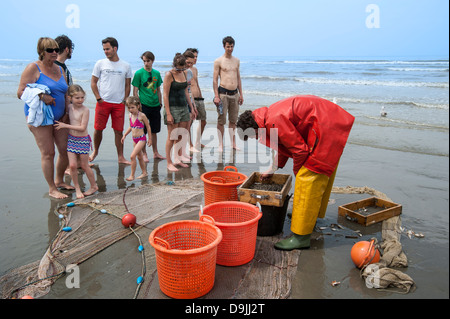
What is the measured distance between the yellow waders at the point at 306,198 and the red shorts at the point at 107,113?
13.3ft

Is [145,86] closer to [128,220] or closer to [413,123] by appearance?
[128,220]

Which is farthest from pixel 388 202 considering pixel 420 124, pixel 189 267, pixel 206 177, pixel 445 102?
pixel 445 102

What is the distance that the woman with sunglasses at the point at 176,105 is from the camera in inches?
247

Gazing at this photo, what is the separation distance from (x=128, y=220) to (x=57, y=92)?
2.22m

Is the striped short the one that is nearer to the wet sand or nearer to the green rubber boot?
the wet sand

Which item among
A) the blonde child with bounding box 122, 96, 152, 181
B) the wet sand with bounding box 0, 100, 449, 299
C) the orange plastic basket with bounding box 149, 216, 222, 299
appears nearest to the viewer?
Answer: the orange plastic basket with bounding box 149, 216, 222, 299

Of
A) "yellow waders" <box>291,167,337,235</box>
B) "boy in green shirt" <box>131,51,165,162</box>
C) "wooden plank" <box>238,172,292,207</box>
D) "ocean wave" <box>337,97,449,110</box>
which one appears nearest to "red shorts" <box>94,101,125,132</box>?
"boy in green shirt" <box>131,51,165,162</box>

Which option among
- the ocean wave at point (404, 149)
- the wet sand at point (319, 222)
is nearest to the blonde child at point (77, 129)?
the wet sand at point (319, 222)

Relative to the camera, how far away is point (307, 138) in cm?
365

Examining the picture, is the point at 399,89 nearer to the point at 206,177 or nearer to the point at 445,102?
the point at 445,102

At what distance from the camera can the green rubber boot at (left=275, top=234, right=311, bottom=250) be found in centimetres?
371

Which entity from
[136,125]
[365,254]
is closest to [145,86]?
[136,125]

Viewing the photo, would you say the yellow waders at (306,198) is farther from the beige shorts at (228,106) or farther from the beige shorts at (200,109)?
the beige shorts at (200,109)

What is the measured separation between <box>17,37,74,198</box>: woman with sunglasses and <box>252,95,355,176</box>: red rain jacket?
Result: 3.13 m
